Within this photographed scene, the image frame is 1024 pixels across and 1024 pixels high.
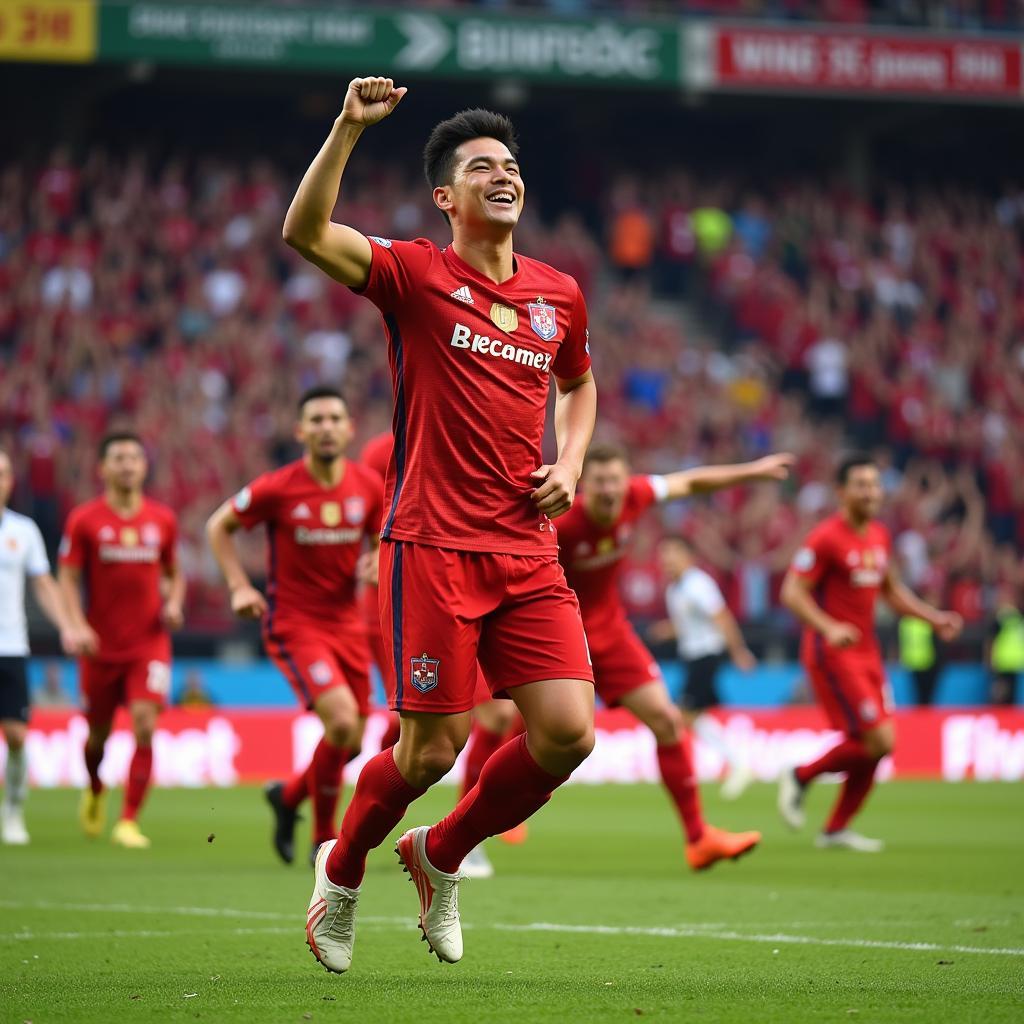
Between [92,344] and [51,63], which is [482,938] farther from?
[51,63]

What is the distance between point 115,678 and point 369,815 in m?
6.78

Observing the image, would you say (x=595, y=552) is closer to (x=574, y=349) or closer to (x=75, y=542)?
(x=75, y=542)

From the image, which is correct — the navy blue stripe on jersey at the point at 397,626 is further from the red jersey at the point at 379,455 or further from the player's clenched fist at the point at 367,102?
the red jersey at the point at 379,455

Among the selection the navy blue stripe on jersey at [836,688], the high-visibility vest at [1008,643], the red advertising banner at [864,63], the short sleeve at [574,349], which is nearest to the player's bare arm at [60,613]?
the navy blue stripe on jersey at [836,688]

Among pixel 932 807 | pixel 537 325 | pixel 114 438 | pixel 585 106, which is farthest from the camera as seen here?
pixel 585 106

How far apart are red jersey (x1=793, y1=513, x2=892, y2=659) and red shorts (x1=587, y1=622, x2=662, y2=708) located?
2.54 metres

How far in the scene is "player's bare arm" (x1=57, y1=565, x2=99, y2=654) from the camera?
475 inches

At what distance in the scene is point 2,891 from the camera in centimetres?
925

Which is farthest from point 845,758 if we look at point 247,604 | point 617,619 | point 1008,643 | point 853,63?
point 853,63

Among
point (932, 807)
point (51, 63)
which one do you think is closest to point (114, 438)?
point (932, 807)

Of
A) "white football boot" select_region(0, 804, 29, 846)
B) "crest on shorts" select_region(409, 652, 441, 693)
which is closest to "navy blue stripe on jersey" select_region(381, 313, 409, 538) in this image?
"crest on shorts" select_region(409, 652, 441, 693)

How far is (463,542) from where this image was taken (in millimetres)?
5914

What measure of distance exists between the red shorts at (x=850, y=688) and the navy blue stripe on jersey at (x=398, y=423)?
703 cm

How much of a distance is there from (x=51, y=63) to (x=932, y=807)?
19519 millimetres
